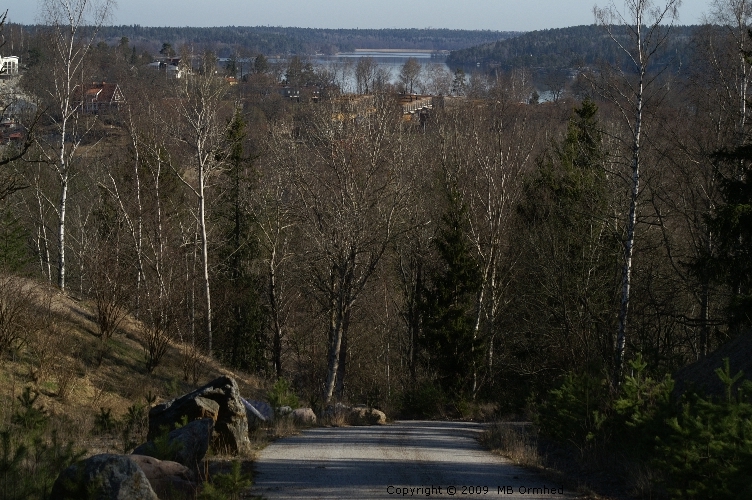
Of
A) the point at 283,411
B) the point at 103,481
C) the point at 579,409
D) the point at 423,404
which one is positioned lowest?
the point at 423,404

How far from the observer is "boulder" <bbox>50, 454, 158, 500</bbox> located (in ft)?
19.4

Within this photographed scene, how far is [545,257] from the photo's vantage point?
25500 mm

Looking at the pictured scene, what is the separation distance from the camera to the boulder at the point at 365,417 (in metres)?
16.4

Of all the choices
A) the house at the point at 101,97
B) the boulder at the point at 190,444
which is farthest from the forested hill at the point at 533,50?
the boulder at the point at 190,444

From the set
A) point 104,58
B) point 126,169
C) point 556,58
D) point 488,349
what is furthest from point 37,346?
point 556,58

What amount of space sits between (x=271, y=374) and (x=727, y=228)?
19657mm

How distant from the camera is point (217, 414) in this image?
396 inches

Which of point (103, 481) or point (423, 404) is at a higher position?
point (103, 481)

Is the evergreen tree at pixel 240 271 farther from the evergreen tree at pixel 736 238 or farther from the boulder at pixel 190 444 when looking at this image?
the boulder at pixel 190 444

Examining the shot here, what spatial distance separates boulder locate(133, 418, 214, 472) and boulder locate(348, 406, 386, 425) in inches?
305

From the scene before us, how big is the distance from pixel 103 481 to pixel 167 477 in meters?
1.29

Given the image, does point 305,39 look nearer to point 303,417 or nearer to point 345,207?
point 345,207

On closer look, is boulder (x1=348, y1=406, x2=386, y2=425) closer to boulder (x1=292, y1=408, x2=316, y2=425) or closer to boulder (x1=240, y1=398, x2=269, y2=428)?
boulder (x1=292, y1=408, x2=316, y2=425)

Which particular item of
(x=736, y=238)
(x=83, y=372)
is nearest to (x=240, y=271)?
(x=83, y=372)
